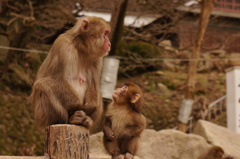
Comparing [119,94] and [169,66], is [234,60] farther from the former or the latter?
[119,94]

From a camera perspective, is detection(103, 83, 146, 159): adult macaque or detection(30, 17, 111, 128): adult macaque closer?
detection(30, 17, 111, 128): adult macaque

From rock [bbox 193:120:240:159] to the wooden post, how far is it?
12.6 feet

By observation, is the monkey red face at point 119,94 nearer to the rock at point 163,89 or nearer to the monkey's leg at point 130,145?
the monkey's leg at point 130,145

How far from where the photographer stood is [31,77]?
11.6m

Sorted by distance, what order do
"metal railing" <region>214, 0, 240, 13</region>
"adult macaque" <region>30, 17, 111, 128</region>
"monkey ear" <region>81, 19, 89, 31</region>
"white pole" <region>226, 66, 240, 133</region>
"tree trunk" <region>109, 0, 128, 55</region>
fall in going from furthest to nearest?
"metal railing" <region>214, 0, 240, 13</region> < "white pole" <region>226, 66, 240, 133</region> < "tree trunk" <region>109, 0, 128, 55</region> < "monkey ear" <region>81, 19, 89, 31</region> < "adult macaque" <region>30, 17, 111, 128</region>

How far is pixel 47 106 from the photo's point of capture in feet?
12.7

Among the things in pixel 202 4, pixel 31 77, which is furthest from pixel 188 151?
pixel 31 77

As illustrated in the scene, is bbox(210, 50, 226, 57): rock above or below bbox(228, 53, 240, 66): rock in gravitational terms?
above

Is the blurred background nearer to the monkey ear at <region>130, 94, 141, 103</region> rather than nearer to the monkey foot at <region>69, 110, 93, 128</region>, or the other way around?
the monkey ear at <region>130, 94, 141, 103</region>

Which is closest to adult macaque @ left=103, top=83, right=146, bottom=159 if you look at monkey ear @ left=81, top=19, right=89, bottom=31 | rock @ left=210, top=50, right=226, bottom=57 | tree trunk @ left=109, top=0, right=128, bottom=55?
monkey ear @ left=81, top=19, right=89, bottom=31

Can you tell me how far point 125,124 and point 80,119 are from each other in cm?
136

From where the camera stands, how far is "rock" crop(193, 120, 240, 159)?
7215 millimetres

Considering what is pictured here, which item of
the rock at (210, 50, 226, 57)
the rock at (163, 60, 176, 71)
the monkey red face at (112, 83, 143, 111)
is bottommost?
the monkey red face at (112, 83, 143, 111)

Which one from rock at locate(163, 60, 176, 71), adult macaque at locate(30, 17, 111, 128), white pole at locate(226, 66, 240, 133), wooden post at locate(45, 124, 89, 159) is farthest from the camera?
rock at locate(163, 60, 176, 71)
